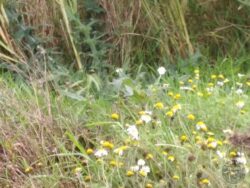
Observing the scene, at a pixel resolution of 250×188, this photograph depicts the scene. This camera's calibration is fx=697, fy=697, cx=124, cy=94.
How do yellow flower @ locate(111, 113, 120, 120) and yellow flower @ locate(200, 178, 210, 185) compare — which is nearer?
yellow flower @ locate(200, 178, 210, 185)

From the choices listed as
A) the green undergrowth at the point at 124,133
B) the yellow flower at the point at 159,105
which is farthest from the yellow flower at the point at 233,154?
the yellow flower at the point at 159,105

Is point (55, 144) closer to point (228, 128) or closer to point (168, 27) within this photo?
point (228, 128)

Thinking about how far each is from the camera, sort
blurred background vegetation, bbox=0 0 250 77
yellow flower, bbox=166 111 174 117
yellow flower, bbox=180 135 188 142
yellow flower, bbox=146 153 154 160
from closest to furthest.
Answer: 1. yellow flower, bbox=146 153 154 160
2. yellow flower, bbox=180 135 188 142
3. yellow flower, bbox=166 111 174 117
4. blurred background vegetation, bbox=0 0 250 77

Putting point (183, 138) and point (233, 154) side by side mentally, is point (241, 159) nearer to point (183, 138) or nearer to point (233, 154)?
point (233, 154)

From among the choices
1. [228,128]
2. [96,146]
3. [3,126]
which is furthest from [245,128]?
[3,126]

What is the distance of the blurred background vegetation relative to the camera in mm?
4586

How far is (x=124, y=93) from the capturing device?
388 cm

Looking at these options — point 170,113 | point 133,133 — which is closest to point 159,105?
point 170,113

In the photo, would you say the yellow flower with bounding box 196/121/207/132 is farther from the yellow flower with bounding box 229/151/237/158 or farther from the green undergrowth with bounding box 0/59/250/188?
the yellow flower with bounding box 229/151/237/158

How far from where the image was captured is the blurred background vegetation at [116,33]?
4.59 m

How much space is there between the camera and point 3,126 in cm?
354

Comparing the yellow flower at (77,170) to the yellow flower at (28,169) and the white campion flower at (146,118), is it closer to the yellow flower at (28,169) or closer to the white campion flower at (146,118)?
the yellow flower at (28,169)

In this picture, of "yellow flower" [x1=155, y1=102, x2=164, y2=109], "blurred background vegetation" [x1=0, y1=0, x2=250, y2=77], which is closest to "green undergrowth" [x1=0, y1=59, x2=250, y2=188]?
"yellow flower" [x1=155, y1=102, x2=164, y2=109]

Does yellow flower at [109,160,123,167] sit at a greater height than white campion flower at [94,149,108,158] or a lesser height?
lesser
